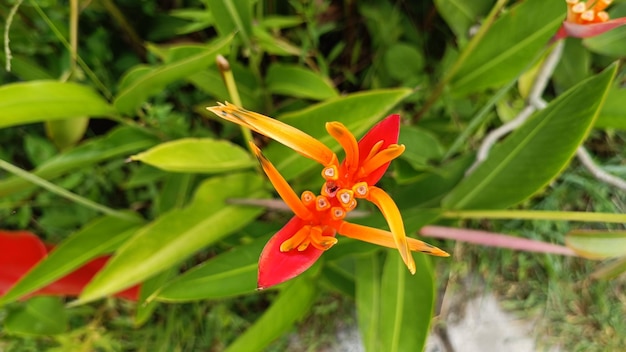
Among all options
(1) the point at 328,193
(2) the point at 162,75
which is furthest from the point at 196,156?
(1) the point at 328,193

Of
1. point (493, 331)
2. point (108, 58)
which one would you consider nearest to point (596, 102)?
point (493, 331)

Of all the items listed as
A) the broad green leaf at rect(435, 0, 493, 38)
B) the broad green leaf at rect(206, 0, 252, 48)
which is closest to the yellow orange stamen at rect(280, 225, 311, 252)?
the broad green leaf at rect(206, 0, 252, 48)

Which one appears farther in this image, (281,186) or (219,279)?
(219,279)

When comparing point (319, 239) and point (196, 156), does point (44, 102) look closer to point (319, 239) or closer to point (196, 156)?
point (196, 156)

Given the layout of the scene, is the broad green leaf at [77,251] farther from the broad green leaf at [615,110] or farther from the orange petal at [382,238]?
the broad green leaf at [615,110]

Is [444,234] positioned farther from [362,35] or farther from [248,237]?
[362,35]

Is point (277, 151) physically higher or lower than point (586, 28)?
lower

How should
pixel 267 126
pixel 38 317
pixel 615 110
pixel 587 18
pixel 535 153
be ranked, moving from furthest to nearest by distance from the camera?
pixel 38 317 → pixel 615 110 → pixel 535 153 → pixel 587 18 → pixel 267 126

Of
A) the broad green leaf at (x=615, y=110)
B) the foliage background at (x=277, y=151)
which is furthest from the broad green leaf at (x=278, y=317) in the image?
the broad green leaf at (x=615, y=110)
